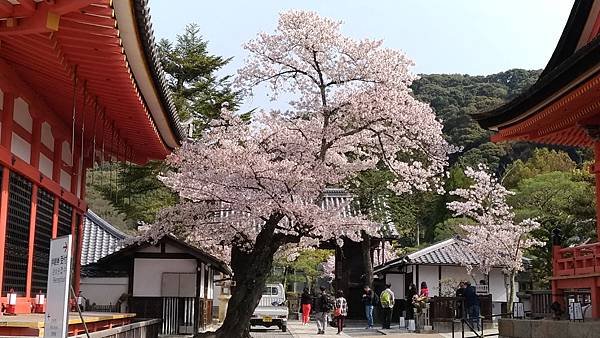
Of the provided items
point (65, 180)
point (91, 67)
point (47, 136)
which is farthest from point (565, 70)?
point (65, 180)

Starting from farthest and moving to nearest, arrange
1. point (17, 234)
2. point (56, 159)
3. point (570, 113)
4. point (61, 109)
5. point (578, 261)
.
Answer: point (56, 159)
point (578, 261)
point (570, 113)
point (61, 109)
point (17, 234)

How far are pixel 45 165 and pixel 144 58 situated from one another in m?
6.07

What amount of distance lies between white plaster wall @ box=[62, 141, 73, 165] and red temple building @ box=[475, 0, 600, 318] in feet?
30.3

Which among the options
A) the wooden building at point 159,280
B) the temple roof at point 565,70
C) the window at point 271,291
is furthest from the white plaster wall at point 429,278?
the temple roof at point 565,70

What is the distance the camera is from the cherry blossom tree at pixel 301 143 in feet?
62.9

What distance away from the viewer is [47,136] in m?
14.7

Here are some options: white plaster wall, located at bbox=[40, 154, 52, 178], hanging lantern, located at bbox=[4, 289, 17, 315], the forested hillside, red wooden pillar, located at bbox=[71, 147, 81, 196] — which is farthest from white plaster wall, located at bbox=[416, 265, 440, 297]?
hanging lantern, located at bbox=[4, 289, 17, 315]

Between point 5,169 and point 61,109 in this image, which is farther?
point 61,109

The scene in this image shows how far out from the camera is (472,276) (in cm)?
3569

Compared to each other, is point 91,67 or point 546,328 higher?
point 91,67

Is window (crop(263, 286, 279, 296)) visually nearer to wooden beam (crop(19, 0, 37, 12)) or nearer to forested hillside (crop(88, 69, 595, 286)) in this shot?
forested hillside (crop(88, 69, 595, 286))

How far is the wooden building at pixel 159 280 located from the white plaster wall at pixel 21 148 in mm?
10576

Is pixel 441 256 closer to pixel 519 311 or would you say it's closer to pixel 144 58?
pixel 519 311

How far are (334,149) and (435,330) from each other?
31.3 ft
